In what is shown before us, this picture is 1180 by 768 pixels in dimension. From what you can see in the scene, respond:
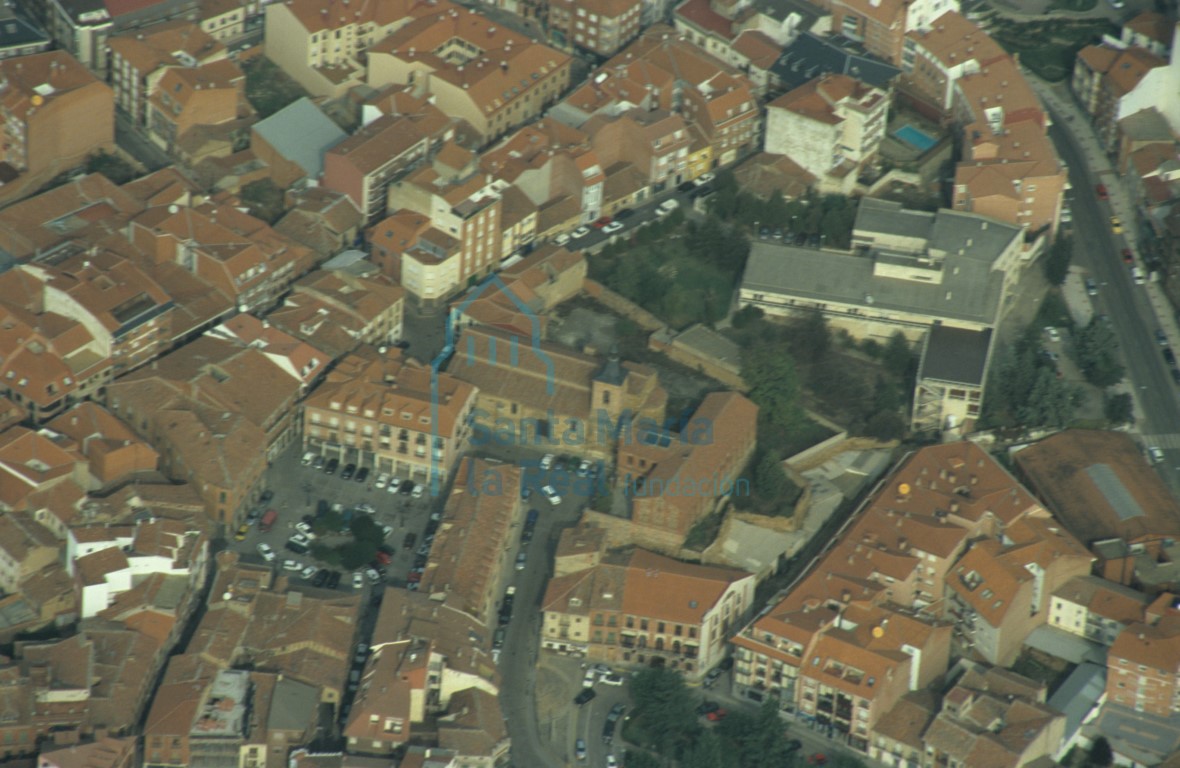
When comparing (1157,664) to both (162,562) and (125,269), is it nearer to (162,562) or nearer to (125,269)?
(162,562)

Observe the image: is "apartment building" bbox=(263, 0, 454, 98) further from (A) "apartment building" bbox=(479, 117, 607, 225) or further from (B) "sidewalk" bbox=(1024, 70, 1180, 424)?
(B) "sidewalk" bbox=(1024, 70, 1180, 424)

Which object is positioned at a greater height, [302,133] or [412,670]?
[302,133]

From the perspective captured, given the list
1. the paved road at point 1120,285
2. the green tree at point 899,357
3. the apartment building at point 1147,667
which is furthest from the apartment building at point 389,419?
the paved road at point 1120,285

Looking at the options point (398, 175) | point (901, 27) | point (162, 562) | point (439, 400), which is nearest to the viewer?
point (162, 562)

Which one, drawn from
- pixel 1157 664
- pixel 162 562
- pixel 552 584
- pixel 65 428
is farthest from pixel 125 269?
pixel 1157 664

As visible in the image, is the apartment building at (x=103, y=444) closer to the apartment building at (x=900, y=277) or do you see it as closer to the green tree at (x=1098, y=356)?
the apartment building at (x=900, y=277)

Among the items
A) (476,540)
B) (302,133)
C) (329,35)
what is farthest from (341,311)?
(329,35)

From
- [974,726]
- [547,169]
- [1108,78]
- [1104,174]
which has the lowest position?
[974,726]

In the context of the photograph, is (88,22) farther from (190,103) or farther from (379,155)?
(379,155)
